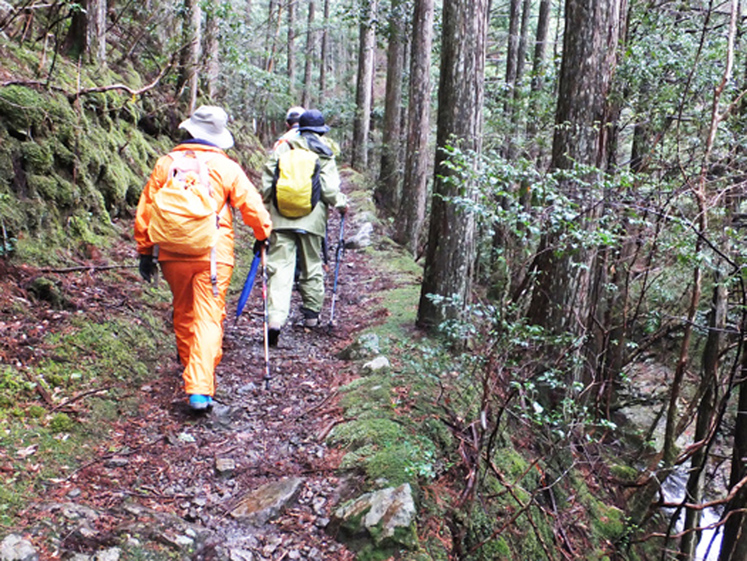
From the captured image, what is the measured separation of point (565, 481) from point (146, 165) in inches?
285

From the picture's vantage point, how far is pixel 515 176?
395 centimetres

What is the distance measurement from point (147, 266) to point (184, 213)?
0.67 meters

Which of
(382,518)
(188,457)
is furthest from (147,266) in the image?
(382,518)

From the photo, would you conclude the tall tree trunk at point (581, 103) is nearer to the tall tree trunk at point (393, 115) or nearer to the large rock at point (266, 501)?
the large rock at point (266, 501)

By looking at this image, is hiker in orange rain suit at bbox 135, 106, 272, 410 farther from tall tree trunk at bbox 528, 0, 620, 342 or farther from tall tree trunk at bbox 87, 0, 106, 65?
tall tree trunk at bbox 87, 0, 106, 65

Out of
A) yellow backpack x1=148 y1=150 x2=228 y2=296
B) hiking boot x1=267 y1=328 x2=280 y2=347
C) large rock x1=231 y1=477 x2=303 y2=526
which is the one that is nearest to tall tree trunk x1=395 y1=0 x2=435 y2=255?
hiking boot x1=267 y1=328 x2=280 y2=347

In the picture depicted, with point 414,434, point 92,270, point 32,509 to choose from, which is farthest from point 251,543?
point 92,270

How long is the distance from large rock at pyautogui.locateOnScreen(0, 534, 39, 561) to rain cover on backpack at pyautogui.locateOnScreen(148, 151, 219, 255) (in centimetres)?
220

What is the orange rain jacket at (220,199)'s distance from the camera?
4332 mm

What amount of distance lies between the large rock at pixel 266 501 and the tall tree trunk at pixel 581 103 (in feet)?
9.14

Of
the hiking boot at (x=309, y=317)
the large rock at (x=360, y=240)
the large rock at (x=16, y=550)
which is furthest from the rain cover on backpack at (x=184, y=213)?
the large rock at (x=360, y=240)

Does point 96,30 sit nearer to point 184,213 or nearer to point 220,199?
point 220,199

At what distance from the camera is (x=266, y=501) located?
11.3 feet

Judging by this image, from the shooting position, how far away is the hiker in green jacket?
6.19 m
